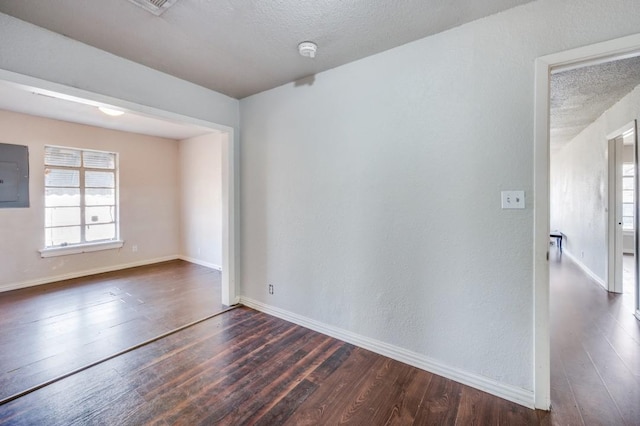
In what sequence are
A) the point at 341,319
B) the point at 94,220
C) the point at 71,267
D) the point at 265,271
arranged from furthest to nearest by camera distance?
the point at 94,220 → the point at 71,267 → the point at 265,271 → the point at 341,319

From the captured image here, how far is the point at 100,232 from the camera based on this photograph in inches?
202

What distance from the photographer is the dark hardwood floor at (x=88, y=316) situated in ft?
7.43

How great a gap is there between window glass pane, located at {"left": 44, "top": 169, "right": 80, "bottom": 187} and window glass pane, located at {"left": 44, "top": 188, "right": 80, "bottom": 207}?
10 centimetres

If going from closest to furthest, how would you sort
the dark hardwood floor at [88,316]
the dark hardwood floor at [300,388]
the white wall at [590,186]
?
1. the dark hardwood floor at [300,388]
2. the dark hardwood floor at [88,316]
3. the white wall at [590,186]

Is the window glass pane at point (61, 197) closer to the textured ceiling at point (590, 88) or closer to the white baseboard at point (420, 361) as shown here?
the white baseboard at point (420, 361)

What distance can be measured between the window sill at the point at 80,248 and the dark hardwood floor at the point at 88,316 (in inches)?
18.8

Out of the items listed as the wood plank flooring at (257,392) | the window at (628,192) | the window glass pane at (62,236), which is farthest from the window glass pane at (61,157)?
the window at (628,192)

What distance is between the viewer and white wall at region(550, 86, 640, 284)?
370 centimetres

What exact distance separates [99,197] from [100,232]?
2.06ft

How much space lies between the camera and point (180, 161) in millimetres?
6078

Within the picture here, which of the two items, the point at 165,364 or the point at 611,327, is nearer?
the point at 165,364

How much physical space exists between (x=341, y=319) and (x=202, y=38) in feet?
8.49

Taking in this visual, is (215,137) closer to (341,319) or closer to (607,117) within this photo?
(341,319)

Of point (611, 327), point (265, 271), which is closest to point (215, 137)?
point (265, 271)
